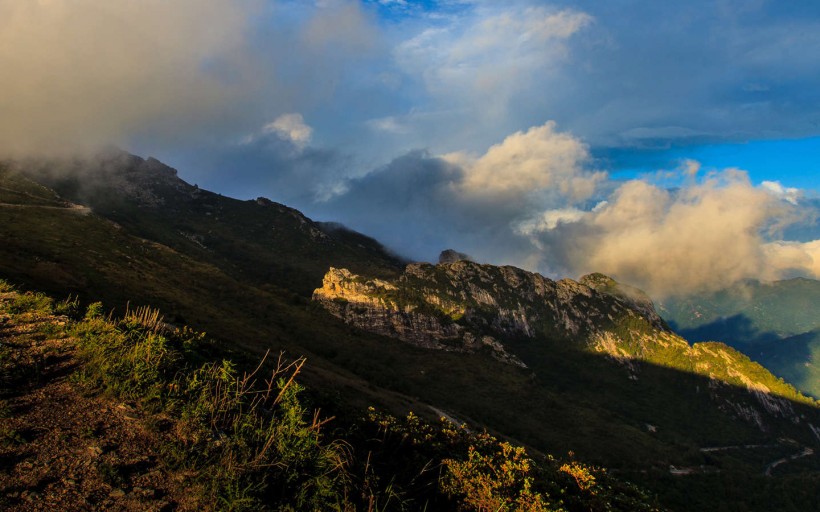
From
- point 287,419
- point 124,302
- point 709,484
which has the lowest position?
point 709,484

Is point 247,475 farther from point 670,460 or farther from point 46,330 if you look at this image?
point 670,460

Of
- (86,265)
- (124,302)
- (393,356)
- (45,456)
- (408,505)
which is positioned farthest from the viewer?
(393,356)

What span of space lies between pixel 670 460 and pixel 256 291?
15528 centimetres

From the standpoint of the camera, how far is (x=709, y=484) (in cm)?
13962

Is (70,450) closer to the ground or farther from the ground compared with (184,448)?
closer to the ground

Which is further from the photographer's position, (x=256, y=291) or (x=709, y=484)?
(x=256, y=291)

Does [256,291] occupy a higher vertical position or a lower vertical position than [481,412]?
higher

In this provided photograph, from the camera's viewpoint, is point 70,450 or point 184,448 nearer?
A: point 70,450

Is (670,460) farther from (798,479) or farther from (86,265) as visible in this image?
(86,265)

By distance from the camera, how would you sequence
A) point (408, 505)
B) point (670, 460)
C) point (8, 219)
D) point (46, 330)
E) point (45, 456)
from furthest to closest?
point (670, 460) → point (8, 219) → point (46, 330) → point (408, 505) → point (45, 456)

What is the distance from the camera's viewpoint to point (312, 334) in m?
152

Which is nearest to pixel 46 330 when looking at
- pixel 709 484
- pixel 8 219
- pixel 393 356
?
pixel 8 219

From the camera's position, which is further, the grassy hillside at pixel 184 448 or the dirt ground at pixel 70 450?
the grassy hillside at pixel 184 448

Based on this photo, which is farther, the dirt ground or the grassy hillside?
the grassy hillside
